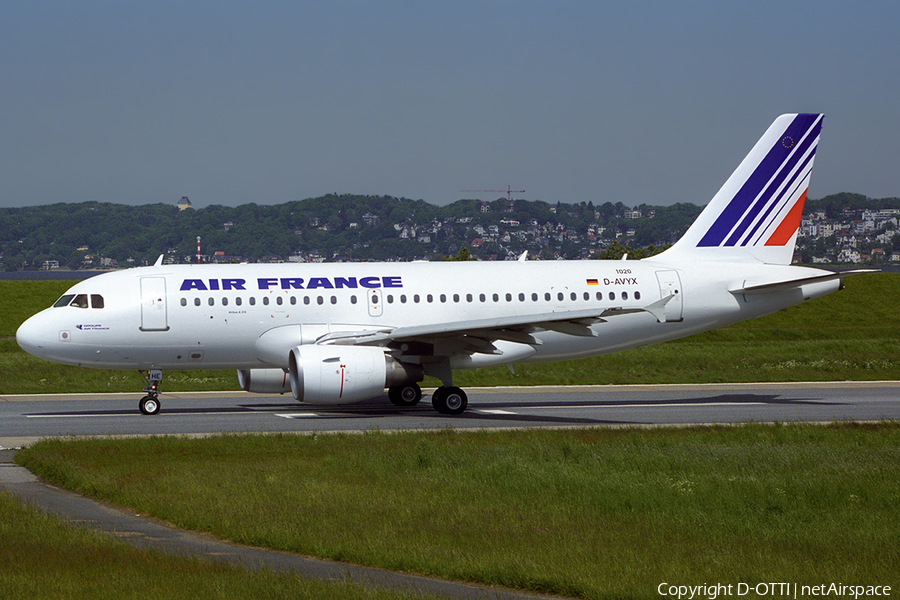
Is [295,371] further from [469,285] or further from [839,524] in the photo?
[839,524]

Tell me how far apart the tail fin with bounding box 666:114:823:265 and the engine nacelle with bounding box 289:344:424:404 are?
10.6 m

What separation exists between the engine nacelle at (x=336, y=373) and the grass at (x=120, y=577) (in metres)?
12.4

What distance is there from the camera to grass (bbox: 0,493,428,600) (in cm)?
1055

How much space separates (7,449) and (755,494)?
1475 centimetres

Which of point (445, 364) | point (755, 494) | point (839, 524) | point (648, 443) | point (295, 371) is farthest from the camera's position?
point (445, 364)

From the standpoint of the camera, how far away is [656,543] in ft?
41.6

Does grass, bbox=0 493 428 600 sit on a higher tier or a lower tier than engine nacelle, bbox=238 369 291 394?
lower

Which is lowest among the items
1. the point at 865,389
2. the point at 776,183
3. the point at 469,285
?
the point at 865,389

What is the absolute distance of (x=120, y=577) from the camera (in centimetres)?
1116

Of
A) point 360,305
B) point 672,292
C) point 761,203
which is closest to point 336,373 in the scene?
point 360,305

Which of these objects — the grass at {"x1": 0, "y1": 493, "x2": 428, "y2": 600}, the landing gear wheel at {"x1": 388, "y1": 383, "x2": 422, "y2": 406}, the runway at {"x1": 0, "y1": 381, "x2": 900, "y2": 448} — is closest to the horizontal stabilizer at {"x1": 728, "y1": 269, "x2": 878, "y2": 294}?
the runway at {"x1": 0, "y1": 381, "x2": 900, "y2": 448}

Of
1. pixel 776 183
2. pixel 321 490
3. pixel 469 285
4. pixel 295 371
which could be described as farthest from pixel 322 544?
pixel 776 183

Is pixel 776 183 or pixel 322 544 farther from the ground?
pixel 776 183

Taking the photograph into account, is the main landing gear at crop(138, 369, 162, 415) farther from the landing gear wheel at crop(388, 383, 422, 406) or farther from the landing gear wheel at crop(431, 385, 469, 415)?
the landing gear wheel at crop(431, 385, 469, 415)
